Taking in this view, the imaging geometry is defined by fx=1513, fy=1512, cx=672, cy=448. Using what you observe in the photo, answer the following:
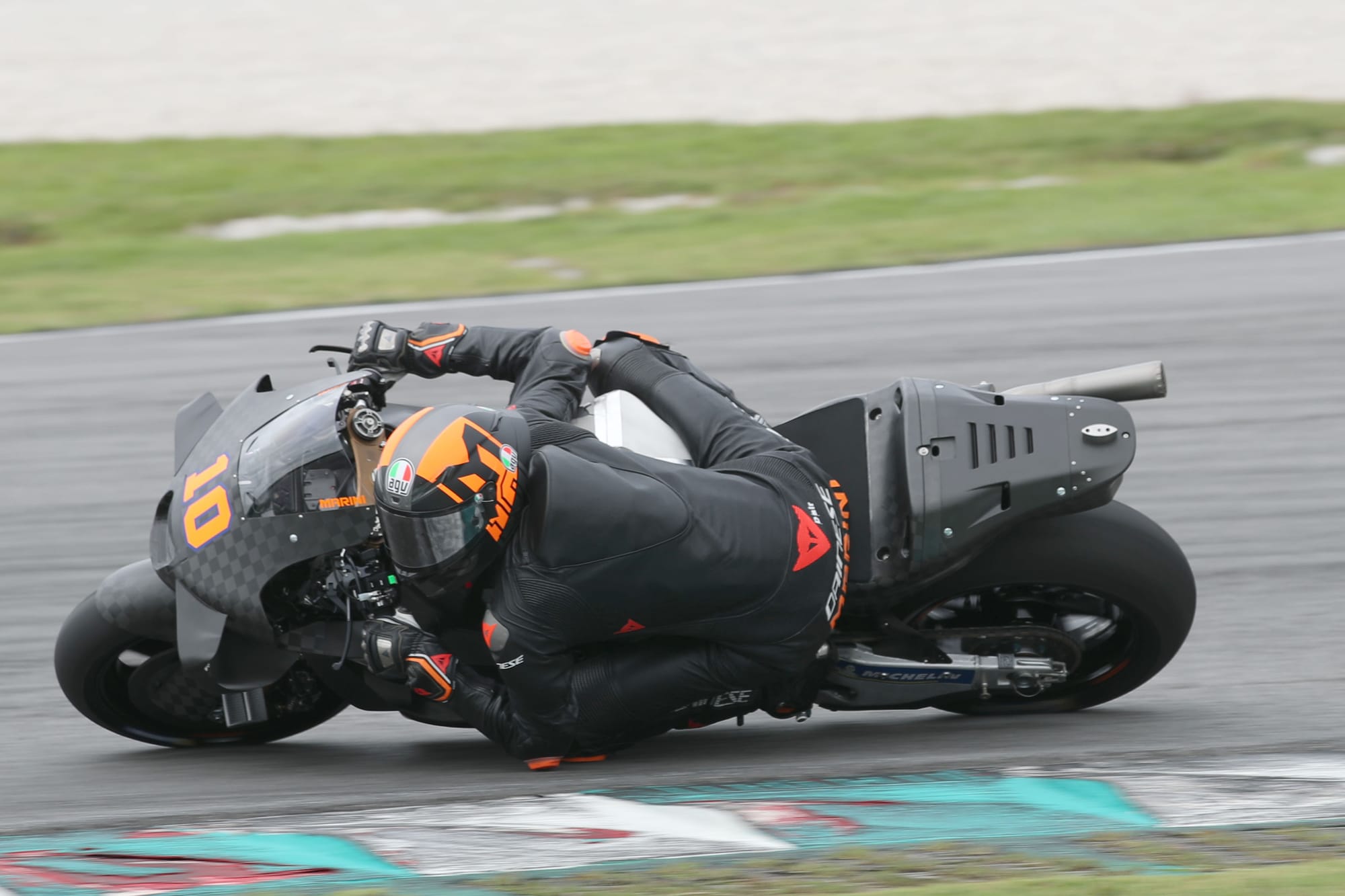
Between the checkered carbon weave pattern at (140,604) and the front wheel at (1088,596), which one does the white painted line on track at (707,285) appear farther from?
the front wheel at (1088,596)

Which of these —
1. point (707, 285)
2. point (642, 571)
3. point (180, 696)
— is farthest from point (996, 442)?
point (707, 285)

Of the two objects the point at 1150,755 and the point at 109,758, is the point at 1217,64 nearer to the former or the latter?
the point at 1150,755

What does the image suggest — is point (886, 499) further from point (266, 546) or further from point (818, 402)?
point (818, 402)

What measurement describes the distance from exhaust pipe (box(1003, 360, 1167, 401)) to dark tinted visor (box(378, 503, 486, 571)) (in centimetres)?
142

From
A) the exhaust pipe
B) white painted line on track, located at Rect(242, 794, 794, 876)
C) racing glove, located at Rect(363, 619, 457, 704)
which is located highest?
the exhaust pipe

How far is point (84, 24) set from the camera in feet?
52.9

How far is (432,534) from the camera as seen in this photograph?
3199 millimetres

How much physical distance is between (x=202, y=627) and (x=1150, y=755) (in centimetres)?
248

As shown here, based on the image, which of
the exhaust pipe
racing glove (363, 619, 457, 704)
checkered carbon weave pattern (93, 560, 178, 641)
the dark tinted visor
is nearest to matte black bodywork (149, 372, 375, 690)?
checkered carbon weave pattern (93, 560, 178, 641)

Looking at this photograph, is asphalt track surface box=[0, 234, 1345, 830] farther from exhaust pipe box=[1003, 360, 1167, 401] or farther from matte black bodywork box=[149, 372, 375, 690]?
exhaust pipe box=[1003, 360, 1167, 401]

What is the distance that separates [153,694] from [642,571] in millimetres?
1611

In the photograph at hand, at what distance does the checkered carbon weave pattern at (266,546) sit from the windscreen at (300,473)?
25mm

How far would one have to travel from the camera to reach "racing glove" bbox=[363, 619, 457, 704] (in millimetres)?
3568

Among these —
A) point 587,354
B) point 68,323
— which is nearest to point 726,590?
point 587,354
